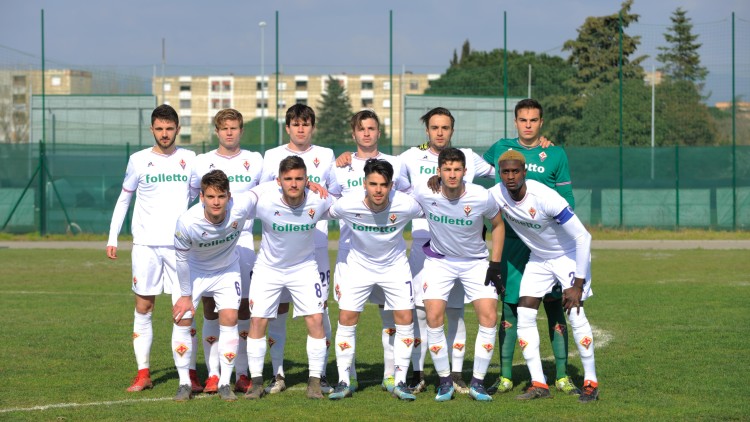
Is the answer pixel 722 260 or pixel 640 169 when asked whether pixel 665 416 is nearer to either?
pixel 722 260

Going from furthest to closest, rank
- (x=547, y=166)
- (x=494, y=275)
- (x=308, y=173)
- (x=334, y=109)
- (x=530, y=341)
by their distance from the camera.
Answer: (x=334, y=109) → (x=308, y=173) → (x=547, y=166) → (x=530, y=341) → (x=494, y=275)

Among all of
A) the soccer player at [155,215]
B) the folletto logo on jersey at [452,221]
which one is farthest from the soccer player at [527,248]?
the soccer player at [155,215]

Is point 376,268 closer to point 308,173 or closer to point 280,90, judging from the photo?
point 308,173

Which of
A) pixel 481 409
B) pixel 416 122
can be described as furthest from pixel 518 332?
pixel 416 122

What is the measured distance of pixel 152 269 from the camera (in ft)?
28.2

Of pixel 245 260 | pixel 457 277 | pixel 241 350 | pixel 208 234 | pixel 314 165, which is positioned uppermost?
pixel 314 165

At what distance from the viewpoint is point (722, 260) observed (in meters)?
20.0

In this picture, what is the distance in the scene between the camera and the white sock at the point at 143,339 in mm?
8492

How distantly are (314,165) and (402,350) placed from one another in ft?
5.94

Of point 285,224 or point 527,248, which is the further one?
point 527,248

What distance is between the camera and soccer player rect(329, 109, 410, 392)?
8344 mm

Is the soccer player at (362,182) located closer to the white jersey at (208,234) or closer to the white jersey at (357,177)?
the white jersey at (357,177)

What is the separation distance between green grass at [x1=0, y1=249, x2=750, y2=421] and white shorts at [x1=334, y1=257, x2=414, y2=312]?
763 millimetres

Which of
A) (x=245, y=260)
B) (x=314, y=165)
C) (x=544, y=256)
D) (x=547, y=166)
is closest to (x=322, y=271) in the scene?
(x=245, y=260)
